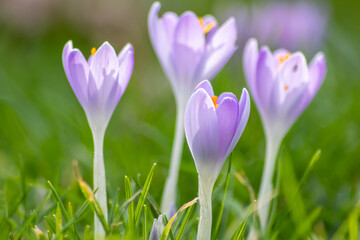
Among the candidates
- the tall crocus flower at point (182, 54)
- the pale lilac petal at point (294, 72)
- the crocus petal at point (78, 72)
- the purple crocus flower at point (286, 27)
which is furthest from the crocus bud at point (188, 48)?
the purple crocus flower at point (286, 27)

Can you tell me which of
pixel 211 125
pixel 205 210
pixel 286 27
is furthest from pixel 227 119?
pixel 286 27

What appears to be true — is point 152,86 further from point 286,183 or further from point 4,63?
point 286,183

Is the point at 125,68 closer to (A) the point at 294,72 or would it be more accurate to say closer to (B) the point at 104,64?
(B) the point at 104,64

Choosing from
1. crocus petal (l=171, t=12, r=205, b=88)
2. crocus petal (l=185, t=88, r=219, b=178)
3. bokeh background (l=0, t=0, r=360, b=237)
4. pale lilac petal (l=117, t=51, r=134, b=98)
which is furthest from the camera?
bokeh background (l=0, t=0, r=360, b=237)

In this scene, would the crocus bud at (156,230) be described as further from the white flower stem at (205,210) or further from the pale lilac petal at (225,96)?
the pale lilac petal at (225,96)

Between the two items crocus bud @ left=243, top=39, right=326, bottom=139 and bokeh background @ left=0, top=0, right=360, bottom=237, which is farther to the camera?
bokeh background @ left=0, top=0, right=360, bottom=237

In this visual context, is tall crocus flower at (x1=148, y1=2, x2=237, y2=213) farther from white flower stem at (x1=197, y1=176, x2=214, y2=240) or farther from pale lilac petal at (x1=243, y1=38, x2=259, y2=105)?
white flower stem at (x1=197, y1=176, x2=214, y2=240)

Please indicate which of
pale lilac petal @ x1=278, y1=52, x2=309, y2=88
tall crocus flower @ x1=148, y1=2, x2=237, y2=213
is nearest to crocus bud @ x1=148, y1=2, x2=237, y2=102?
tall crocus flower @ x1=148, y1=2, x2=237, y2=213
